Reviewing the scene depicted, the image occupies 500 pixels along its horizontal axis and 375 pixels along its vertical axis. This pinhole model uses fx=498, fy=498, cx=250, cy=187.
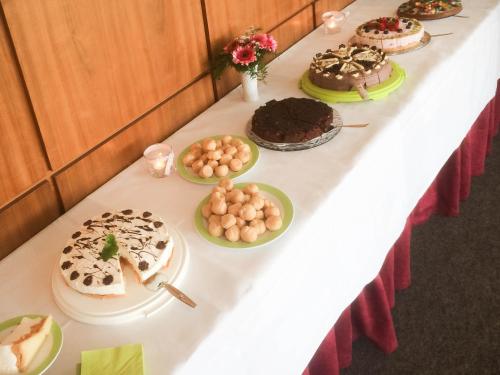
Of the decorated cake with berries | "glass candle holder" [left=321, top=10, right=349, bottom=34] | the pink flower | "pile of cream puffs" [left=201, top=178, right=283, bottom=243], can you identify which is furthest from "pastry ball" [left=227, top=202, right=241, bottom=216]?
the decorated cake with berries

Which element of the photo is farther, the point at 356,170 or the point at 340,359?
the point at 340,359

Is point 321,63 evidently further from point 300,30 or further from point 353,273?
point 353,273

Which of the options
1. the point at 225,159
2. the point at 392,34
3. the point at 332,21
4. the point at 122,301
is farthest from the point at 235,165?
the point at 332,21

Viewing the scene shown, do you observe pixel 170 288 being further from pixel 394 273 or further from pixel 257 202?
pixel 394 273

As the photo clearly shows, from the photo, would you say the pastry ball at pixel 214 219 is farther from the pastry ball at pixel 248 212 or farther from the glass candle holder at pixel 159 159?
the glass candle holder at pixel 159 159

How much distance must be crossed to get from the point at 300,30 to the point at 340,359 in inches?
48.6

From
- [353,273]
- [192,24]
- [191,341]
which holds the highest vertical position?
[192,24]

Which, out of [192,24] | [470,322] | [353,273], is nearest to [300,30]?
[192,24]

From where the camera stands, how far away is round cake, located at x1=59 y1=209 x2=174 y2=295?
90 cm

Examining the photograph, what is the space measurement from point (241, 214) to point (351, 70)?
70 cm

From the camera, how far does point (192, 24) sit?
1411 millimetres

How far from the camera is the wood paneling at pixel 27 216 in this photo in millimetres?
1097

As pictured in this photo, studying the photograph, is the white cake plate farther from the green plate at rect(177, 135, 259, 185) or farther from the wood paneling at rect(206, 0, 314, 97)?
the wood paneling at rect(206, 0, 314, 97)

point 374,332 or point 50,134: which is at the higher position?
point 50,134
